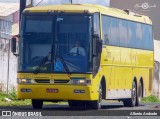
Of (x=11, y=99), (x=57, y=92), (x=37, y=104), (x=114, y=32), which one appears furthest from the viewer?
(x=11, y=99)

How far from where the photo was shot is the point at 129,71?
31656mm

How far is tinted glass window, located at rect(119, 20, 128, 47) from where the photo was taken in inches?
1204

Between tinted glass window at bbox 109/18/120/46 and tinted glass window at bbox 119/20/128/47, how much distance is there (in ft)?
1.51

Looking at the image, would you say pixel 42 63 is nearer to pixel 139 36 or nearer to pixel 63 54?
pixel 63 54

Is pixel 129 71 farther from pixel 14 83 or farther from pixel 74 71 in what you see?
pixel 14 83

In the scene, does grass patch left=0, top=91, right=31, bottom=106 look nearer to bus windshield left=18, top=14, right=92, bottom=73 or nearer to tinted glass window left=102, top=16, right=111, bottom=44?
tinted glass window left=102, top=16, right=111, bottom=44

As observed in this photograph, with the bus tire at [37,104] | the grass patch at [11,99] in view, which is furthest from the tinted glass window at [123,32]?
the grass patch at [11,99]

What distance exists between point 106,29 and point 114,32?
1235mm

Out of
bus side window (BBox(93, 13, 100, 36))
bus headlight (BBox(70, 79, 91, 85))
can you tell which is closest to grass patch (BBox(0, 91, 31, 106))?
bus side window (BBox(93, 13, 100, 36))

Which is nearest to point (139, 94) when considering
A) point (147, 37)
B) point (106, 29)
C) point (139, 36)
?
point (139, 36)

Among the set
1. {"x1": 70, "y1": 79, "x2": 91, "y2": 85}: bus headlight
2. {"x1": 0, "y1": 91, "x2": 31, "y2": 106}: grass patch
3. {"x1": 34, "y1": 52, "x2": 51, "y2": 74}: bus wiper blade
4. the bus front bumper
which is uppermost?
{"x1": 34, "y1": 52, "x2": 51, "y2": 74}: bus wiper blade

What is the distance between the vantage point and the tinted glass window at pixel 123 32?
30594 millimetres

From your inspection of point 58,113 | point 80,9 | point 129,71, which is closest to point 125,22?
point 129,71

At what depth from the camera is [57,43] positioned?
26.6 metres
